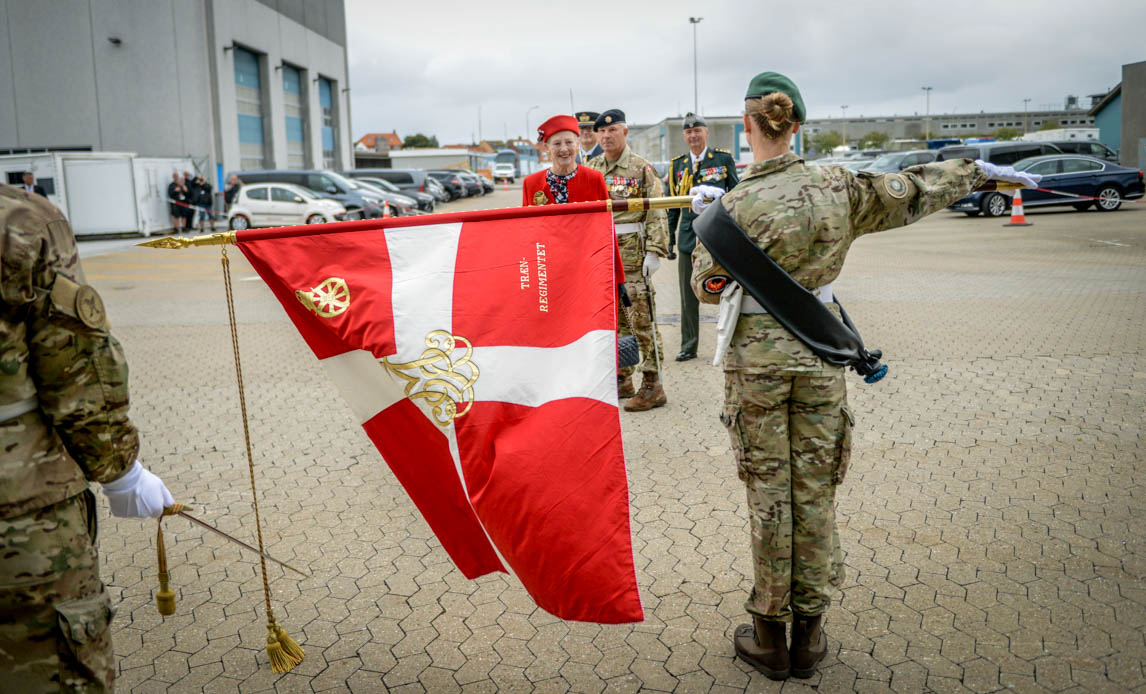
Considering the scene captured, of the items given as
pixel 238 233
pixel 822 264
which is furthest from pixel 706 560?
pixel 238 233

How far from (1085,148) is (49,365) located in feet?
109

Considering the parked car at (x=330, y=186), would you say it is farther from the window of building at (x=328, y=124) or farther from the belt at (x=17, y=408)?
the belt at (x=17, y=408)

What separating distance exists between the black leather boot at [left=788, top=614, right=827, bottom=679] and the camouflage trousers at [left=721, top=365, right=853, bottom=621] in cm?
4

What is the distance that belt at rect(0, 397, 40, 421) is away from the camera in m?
2.19

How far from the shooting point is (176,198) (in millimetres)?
27125

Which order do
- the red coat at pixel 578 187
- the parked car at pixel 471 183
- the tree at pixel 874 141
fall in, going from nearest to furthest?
the red coat at pixel 578 187, the parked car at pixel 471 183, the tree at pixel 874 141

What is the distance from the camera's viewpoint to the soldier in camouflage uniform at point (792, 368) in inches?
124

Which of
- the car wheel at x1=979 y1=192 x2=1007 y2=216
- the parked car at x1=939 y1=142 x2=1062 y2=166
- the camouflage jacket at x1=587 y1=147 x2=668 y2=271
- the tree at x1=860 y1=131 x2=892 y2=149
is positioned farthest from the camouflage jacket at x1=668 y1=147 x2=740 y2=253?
the tree at x1=860 y1=131 x2=892 y2=149

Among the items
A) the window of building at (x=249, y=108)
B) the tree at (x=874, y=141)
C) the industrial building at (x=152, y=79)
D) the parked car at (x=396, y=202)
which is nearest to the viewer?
the parked car at (x=396, y=202)

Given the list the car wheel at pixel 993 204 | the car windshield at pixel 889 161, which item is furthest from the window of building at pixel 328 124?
the car wheel at pixel 993 204

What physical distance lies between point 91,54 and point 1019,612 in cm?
3395

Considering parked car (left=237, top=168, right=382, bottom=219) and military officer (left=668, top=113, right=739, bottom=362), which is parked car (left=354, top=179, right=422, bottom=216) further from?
military officer (left=668, top=113, right=739, bottom=362)

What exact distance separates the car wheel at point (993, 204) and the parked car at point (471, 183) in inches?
1084

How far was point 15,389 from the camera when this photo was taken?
7.19 ft
